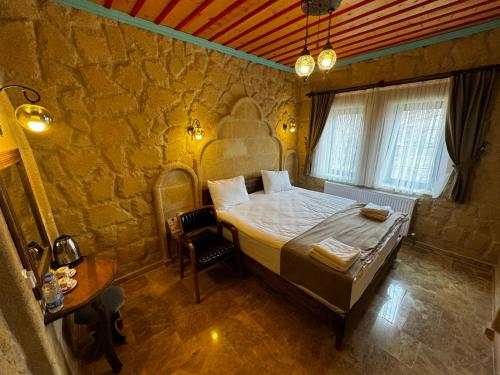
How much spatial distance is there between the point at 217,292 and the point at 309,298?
3.25ft

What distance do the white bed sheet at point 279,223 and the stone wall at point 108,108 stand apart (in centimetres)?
111

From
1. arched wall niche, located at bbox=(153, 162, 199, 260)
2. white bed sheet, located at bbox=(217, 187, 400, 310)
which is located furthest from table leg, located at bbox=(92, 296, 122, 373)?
white bed sheet, located at bbox=(217, 187, 400, 310)

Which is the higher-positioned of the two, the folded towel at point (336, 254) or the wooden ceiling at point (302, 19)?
the wooden ceiling at point (302, 19)

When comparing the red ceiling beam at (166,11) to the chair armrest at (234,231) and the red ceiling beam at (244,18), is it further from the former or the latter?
the chair armrest at (234,231)

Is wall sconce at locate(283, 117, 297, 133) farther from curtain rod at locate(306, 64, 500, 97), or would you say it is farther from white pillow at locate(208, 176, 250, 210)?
white pillow at locate(208, 176, 250, 210)

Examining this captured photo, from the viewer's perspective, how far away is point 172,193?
2535 mm

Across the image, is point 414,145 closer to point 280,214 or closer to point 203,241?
point 280,214

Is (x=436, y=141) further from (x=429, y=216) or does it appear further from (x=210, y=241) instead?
(x=210, y=241)

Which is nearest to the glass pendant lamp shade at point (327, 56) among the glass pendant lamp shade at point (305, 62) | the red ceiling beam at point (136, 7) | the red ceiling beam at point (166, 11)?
the glass pendant lamp shade at point (305, 62)

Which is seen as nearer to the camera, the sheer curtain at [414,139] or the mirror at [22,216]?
the mirror at [22,216]

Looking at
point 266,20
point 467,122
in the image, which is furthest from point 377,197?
point 266,20

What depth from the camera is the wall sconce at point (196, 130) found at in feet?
8.25

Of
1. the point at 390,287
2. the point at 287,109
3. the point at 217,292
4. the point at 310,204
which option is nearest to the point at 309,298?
the point at 217,292

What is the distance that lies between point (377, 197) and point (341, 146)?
1.08 metres
